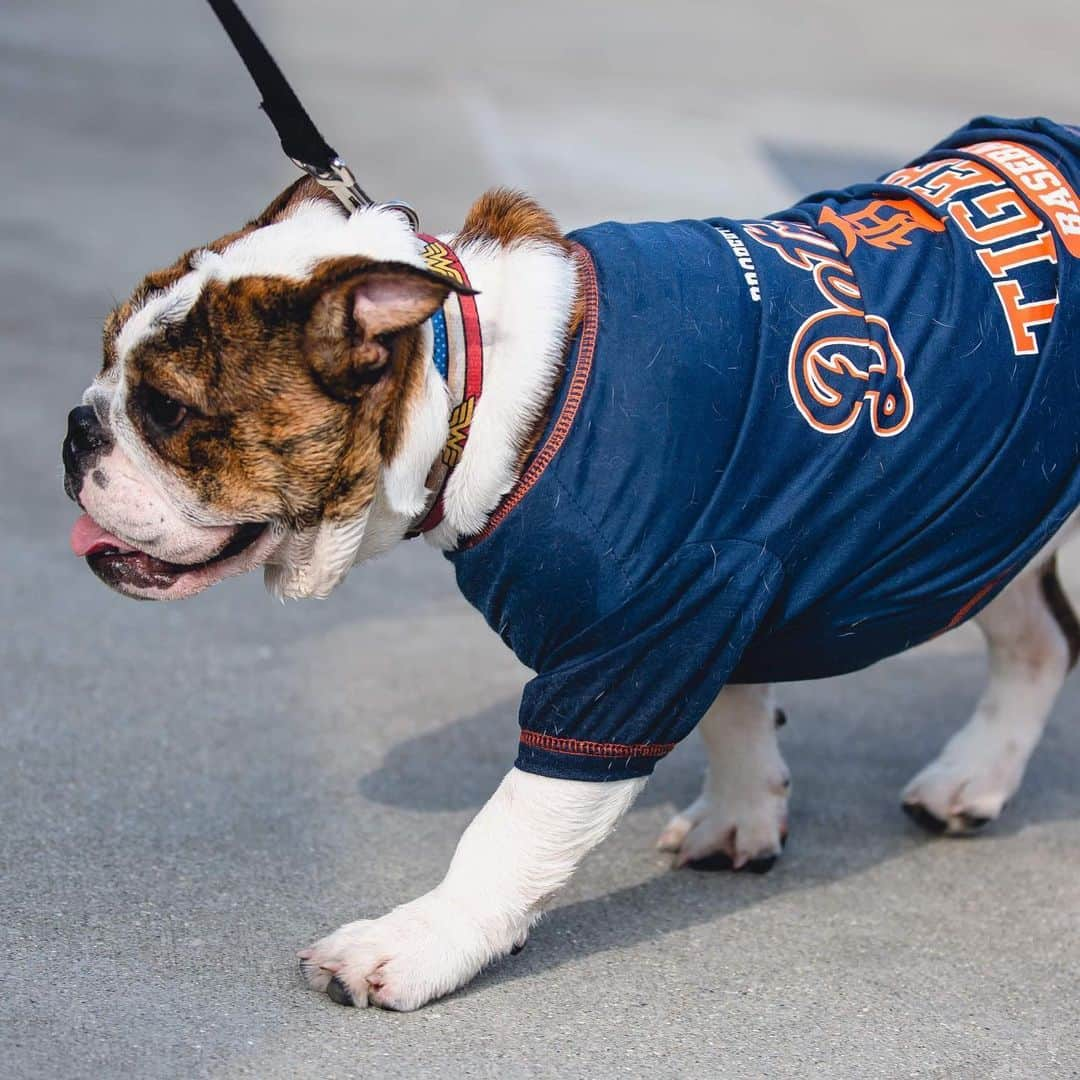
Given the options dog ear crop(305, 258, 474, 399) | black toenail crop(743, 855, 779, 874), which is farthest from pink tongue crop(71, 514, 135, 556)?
black toenail crop(743, 855, 779, 874)

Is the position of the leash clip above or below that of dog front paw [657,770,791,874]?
above

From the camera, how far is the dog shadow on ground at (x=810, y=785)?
3650 mm

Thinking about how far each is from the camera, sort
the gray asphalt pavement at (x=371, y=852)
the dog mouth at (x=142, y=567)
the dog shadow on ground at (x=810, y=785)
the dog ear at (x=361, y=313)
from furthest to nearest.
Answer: the dog shadow on ground at (x=810, y=785) < the dog mouth at (x=142, y=567) < the gray asphalt pavement at (x=371, y=852) < the dog ear at (x=361, y=313)

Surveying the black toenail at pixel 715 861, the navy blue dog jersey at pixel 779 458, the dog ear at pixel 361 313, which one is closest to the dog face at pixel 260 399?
the dog ear at pixel 361 313

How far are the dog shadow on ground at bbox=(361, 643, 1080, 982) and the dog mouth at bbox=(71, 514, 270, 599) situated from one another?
3.14ft

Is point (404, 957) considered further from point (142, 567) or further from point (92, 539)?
point (92, 539)

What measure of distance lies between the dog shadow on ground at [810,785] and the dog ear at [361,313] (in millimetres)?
1229

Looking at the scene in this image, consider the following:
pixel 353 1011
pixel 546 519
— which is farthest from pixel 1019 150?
pixel 353 1011

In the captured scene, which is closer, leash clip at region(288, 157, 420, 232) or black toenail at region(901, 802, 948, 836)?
leash clip at region(288, 157, 420, 232)

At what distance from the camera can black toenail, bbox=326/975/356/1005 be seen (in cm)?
309

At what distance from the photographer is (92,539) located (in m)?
3.25

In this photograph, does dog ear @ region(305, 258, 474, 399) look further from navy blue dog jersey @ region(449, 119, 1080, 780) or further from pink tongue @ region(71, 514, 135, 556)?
pink tongue @ region(71, 514, 135, 556)

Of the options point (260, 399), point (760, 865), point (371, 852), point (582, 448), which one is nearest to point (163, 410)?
point (260, 399)

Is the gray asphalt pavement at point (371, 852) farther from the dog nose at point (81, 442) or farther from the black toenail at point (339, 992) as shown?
the dog nose at point (81, 442)
